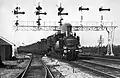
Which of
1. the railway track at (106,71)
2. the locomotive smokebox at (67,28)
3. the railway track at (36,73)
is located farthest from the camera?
the locomotive smokebox at (67,28)

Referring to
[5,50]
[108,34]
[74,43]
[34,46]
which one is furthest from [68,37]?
[34,46]

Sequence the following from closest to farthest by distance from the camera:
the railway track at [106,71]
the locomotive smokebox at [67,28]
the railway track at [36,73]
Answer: the railway track at [106,71]
the railway track at [36,73]
the locomotive smokebox at [67,28]

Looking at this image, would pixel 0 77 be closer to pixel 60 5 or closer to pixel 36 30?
pixel 60 5

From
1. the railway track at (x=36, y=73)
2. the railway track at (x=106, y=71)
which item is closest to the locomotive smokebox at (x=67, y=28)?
the railway track at (x=36, y=73)

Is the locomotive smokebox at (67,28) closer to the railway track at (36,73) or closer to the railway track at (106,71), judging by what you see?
the railway track at (36,73)

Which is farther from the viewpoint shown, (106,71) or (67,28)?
(67,28)

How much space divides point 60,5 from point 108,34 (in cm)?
2990

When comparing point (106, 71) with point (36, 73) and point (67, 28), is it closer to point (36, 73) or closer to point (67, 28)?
point (36, 73)

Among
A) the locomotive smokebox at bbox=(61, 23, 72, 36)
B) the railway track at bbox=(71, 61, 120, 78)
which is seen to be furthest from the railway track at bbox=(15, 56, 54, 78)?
the locomotive smokebox at bbox=(61, 23, 72, 36)

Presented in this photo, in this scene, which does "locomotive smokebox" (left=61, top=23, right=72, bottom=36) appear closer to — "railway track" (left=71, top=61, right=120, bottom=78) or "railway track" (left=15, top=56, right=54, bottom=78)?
"railway track" (left=15, top=56, right=54, bottom=78)

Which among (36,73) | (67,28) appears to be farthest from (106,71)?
(67,28)

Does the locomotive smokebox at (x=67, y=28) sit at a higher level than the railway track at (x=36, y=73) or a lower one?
higher

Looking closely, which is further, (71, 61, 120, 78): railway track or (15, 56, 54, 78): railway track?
(15, 56, 54, 78): railway track

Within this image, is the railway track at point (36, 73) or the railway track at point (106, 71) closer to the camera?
the railway track at point (106, 71)
